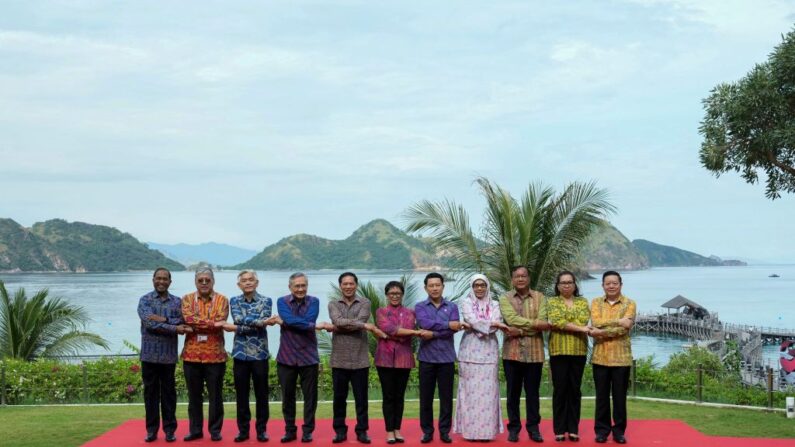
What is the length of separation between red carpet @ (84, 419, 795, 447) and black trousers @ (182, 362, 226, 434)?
16cm

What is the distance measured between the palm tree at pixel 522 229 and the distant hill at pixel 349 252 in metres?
87.0

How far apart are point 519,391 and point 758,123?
633 centimetres

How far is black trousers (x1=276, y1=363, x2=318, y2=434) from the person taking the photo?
784 centimetres

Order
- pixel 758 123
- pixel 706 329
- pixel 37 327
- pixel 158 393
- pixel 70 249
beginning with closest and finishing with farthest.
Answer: pixel 158 393, pixel 758 123, pixel 37 327, pixel 706 329, pixel 70 249

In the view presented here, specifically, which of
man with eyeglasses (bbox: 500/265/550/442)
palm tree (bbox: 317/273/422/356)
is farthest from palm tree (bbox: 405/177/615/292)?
man with eyeglasses (bbox: 500/265/550/442)

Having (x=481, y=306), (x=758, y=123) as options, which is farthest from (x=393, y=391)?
(x=758, y=123)

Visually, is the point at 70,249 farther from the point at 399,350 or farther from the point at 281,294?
the point at 399,350

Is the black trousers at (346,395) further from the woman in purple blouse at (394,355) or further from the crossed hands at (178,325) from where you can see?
the crossed hands at (178,325)

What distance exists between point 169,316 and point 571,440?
373cm

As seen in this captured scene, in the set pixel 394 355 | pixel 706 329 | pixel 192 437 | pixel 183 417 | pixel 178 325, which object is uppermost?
pixel 178 325

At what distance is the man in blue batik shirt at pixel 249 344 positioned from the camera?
7695 mm

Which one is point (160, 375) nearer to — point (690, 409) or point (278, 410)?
point (278, 410)

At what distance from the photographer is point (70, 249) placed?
111688mm

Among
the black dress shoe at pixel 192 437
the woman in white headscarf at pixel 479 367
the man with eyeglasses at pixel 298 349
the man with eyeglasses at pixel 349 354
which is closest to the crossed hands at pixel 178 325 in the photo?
the man with eyeglasses at pixel 298 349
